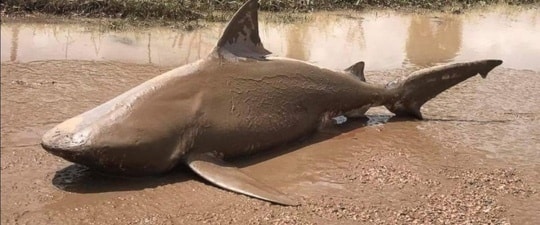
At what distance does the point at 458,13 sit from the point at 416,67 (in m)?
6.52

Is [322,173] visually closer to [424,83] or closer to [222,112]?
[222,112]

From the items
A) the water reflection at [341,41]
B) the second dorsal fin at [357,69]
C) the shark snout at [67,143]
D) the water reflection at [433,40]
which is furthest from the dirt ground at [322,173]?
the water reflection at [433,40]

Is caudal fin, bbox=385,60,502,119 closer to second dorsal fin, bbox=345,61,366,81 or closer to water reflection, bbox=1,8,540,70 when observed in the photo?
second dorsal fin, bbox=345,61,366,81

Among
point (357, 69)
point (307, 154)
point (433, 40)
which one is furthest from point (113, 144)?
point (433, 40)

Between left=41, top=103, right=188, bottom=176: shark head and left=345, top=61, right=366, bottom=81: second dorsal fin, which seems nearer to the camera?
left=41, top=103, right=188, bottom=176: shark head

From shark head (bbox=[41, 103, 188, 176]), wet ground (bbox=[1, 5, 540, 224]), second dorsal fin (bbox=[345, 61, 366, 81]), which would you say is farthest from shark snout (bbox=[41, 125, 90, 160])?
second dorsal fin (bbox=[345, 61, 366, 81])

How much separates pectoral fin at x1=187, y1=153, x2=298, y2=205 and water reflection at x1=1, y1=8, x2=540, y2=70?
313 cm

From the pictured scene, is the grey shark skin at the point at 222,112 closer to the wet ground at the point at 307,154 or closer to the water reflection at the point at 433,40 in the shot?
the wet ground at the point at 307,154

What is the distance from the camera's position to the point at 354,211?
5.30m

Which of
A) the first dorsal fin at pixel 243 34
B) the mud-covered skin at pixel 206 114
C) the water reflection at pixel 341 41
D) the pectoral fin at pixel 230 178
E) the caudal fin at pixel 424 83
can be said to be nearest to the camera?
the mud-covered skin at pixel 206 114

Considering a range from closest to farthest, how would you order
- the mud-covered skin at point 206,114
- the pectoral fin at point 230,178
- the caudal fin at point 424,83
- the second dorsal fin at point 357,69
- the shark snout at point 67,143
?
the shark snout at point 67,143
the mud-covered skin at point 206,114
the pectoral fin at point 230,178
the second dorsal fin at point 357,69
the caudal fin at point 424,83

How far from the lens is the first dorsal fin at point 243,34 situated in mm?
6027

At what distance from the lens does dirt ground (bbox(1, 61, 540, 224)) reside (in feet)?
16.3

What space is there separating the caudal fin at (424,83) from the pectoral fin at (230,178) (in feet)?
8.44
